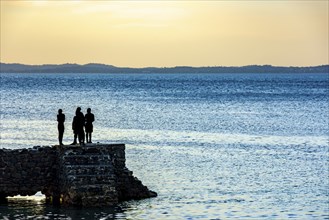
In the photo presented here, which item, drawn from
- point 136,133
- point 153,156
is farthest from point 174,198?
point 136,133

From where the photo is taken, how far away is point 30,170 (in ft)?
110

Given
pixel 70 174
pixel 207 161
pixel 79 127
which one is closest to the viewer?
pixel 70 174

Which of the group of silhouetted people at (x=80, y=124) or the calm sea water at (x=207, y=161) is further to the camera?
the group of silhouetted people at (x=80, y=124)

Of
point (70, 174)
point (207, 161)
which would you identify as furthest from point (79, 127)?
point (207, 161)

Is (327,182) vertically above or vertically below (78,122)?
below

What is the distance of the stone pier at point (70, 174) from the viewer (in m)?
32.5

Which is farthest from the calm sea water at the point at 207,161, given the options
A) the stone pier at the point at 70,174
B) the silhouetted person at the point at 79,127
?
the silhouetted person at the point at 79,127

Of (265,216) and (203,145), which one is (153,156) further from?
(265,216)

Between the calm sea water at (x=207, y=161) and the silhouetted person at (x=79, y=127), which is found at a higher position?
the silhouetted person at (x=79, y=127)

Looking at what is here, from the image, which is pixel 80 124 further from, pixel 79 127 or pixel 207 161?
pixel 207 161

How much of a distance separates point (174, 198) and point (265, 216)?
369cm

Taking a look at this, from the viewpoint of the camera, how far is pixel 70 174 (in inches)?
1288

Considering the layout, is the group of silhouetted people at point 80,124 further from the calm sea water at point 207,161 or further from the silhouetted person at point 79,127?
the calm sea water at point 207,161

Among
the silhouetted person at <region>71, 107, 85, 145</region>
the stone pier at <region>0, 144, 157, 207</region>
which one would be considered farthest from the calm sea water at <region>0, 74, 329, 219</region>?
the silhouetted person at <region>71, 107, 85, 145</region>
